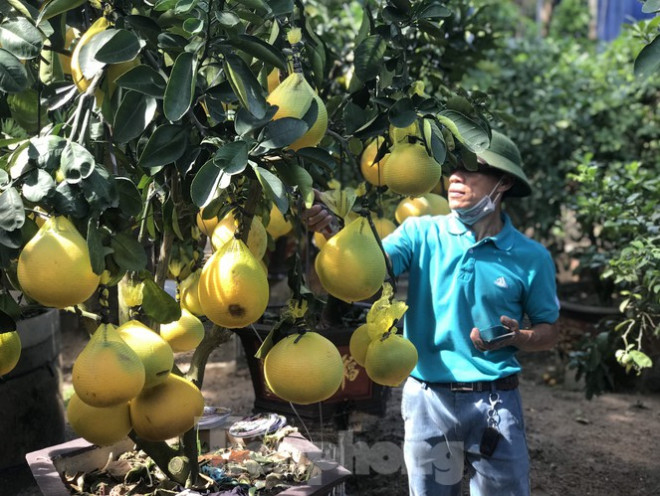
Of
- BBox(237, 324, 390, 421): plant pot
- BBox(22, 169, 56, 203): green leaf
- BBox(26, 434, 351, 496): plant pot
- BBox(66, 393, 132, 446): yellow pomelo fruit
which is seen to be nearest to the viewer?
BBox(22, 169, 56, 203): green leaf

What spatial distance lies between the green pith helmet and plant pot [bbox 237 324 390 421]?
3.44 ft

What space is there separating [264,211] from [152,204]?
0.94ft

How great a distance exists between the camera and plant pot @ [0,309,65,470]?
124 inches

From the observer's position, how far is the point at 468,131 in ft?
4.82

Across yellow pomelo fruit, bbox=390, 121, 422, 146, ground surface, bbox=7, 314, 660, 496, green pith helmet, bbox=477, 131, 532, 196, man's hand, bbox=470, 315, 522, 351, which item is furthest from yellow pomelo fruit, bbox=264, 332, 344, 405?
ground surface, bbox=7, 314, 660, 496

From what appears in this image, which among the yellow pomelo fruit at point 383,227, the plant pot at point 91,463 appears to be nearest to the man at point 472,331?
the yellow pomelo fruit at point 383,227

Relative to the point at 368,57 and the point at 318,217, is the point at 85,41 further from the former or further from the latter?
the point at 318,217

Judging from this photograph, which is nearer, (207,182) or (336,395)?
(207,182)

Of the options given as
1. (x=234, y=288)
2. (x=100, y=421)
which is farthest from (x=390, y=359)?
(x=100, y=421)

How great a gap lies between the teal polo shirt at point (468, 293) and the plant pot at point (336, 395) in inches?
33.2

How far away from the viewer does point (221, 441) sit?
2.38m

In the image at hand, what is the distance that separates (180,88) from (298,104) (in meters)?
0.23

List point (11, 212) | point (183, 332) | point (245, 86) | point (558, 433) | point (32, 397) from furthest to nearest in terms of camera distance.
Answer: point (558, 433) < point (32, 397) < point (183, 332) < point (245, 86) < point (11, 212)

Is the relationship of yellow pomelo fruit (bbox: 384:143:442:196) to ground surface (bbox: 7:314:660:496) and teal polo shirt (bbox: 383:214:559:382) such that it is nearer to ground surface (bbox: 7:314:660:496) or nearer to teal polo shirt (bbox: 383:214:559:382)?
teal polo shirt (bbox: 383:214:559:382)
